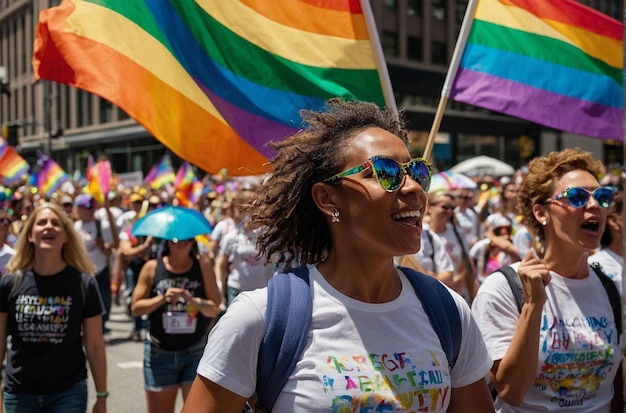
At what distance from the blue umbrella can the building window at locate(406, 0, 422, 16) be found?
1357 inches

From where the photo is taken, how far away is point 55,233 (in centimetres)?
439

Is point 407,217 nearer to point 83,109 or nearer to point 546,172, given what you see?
point 546,172

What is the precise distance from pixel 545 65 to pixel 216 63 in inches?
83.2

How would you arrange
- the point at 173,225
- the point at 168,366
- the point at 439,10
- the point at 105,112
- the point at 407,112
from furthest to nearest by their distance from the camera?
the point at 105,112 → the point at 439,10 → the point at 407,112 → the point at 173,225 → the point at 168,366

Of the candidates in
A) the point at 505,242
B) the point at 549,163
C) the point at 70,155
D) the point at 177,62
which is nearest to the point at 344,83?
the point at 177,62

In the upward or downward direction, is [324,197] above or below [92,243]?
above

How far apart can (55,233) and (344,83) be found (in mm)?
1877

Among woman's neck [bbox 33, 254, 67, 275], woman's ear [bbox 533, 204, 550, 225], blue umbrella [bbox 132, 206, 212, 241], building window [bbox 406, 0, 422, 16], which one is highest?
building window [bbox 406, 0, 422, 16]

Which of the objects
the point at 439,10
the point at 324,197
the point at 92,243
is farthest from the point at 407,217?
the point at 439,10

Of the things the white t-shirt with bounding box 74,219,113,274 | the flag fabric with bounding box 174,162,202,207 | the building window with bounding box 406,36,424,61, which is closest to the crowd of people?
the white t-shirt with bounding box 74,219,113,274

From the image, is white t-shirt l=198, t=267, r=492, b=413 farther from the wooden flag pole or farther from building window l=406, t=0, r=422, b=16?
building window l=406, t=0, r=422, b=16

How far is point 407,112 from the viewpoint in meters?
38.5

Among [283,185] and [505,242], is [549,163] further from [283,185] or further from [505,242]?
[505,242]

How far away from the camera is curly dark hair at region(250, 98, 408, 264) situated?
235cm
